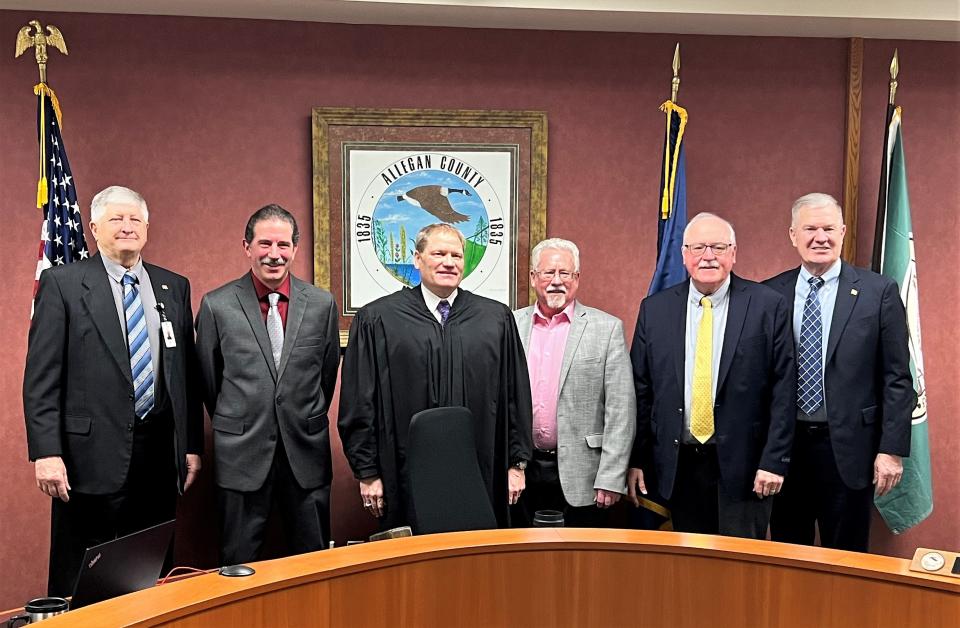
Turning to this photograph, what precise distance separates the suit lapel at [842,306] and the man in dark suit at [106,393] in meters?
2.29

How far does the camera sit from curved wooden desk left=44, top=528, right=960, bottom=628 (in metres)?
1.92

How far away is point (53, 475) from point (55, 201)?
1154 millimetres

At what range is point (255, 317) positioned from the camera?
317 centimetres

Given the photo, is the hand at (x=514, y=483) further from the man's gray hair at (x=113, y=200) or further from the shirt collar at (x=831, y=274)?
the man's gray hair at (x=113, y=200)

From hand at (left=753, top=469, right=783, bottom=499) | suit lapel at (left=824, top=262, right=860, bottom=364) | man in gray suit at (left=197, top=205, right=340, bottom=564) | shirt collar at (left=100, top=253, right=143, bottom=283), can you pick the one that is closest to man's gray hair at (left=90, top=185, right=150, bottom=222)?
shirt collar at (left=100, top=253, right=143, bottom=283)

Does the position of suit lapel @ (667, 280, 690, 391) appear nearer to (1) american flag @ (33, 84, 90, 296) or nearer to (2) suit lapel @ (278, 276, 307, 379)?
(2) suit lapel @ (278, 276, 307, 379)

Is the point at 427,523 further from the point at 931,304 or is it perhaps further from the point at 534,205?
the point at 931,304

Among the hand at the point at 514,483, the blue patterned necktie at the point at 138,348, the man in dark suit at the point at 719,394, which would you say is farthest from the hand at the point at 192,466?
the man in dark suit at the point at 719,394

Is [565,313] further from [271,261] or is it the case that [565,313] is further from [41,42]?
[41,42]

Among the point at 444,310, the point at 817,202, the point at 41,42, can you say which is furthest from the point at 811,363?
the point at 41,42

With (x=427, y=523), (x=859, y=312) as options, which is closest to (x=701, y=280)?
(x=859, y=312)

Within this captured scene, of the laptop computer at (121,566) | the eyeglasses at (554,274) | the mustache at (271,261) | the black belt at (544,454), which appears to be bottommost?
the black belt at (544,454)

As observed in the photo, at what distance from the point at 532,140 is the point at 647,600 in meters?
2.40

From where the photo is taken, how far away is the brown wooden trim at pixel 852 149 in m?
4.07
